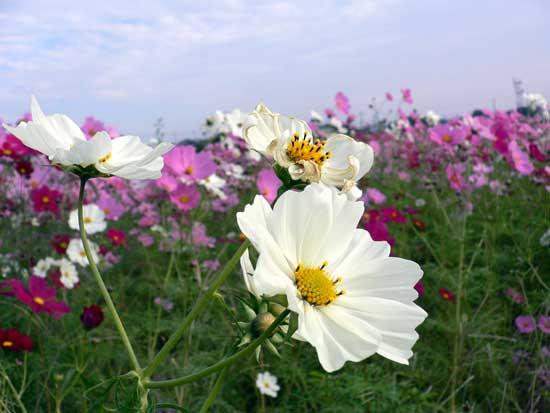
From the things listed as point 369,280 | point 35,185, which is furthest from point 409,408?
point 35,185

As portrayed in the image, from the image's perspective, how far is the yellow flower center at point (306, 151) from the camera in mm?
565

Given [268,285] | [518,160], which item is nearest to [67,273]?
[268,285]

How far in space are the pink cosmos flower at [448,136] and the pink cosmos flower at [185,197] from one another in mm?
1152

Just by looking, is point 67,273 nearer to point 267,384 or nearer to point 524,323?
point 267,384

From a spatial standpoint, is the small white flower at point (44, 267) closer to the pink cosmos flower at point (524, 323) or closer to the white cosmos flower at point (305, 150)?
the white cosmos flower at point (305, 150)

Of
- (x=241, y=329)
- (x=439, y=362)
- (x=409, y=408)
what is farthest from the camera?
(x=439, y=362)

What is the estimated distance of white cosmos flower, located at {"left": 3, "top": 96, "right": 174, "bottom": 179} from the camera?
22.1 inches

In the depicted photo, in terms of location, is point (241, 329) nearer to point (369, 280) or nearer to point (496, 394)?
point (369, 280)

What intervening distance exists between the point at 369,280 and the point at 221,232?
8.04 feet

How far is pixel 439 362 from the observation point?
1686 millimetres

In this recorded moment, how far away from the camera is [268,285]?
41 centimetres

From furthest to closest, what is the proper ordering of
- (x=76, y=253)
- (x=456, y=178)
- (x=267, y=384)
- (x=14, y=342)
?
(x=456, y=178), (x=76, y=253), (x=267, y=384), (x=14, y=342)

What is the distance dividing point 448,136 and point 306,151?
194 centimetres

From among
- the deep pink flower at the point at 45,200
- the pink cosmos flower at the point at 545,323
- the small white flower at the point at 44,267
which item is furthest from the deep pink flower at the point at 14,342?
the pink cosmos flower at the point at 545,323
